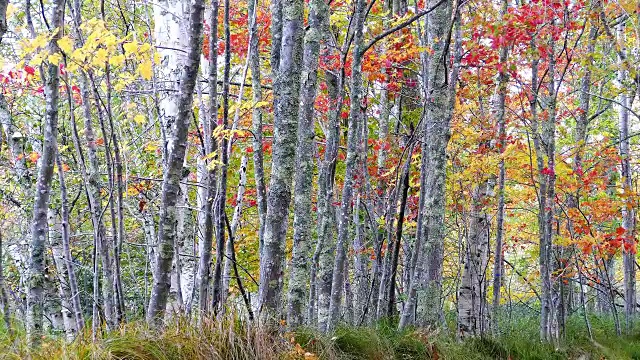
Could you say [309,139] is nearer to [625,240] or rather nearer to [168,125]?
[168,125]

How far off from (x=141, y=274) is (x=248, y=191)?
3452 millimetres

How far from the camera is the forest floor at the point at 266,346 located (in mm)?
3027

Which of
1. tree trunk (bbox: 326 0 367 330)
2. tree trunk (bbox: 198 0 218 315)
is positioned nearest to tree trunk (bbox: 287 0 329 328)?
tree trunk (bbox: 326 0 367 330)

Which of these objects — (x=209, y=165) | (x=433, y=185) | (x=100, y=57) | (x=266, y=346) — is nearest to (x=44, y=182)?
(x=100, y=57)

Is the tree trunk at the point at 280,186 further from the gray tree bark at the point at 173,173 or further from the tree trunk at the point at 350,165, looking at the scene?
the tree trunk at the point at 350,165

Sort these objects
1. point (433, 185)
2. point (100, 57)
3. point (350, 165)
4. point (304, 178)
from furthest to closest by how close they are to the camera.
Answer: point (433, 185) → point (350, 165) → point (304, 178) → point (100, 57)

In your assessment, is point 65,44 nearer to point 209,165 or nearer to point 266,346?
point 209,165

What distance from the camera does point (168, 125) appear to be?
609cm

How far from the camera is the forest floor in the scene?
303 centimetres

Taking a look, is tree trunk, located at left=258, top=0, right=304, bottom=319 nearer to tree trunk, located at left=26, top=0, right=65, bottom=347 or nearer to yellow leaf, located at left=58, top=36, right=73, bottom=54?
yellow leaf, located at left=58, top=36, right=73, bottom=54

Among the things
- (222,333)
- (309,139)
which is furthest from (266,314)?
(309,139)

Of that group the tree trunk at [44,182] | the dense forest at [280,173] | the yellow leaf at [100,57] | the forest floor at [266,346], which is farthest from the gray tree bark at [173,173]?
the tree trunk at [44,182]

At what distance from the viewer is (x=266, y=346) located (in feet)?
11.5

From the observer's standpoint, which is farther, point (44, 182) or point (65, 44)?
point (44, 182)
